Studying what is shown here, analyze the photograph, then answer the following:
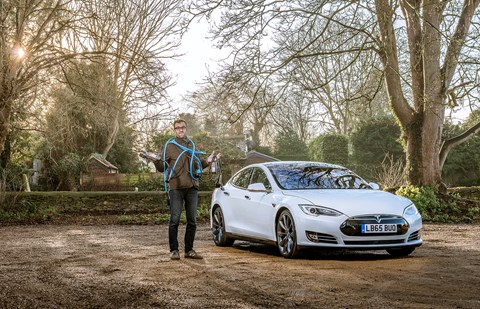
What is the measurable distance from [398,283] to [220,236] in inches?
219

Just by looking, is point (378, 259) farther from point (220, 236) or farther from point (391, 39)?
point (391, 39)

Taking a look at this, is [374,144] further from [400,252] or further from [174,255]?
[174,255]

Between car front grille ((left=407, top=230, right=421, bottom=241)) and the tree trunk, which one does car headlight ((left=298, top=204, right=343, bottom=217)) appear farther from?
the tree trunk

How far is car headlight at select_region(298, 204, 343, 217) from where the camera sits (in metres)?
10.6

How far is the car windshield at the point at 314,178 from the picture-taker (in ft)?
38.9

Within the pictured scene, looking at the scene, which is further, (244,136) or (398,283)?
(244,136)

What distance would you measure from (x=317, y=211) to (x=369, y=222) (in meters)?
0.77

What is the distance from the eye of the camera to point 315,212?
10664 millimetres

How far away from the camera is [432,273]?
912cm

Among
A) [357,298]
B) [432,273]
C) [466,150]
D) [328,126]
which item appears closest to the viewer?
[357,298]

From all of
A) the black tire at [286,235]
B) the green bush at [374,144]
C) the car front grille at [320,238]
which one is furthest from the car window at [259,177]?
the green bush at [374,144]

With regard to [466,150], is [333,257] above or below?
below

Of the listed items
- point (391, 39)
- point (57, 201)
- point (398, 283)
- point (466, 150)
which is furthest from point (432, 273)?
point (466, 150)

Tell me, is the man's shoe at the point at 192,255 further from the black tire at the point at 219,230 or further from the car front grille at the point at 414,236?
the car front grille at the point at 414,236
